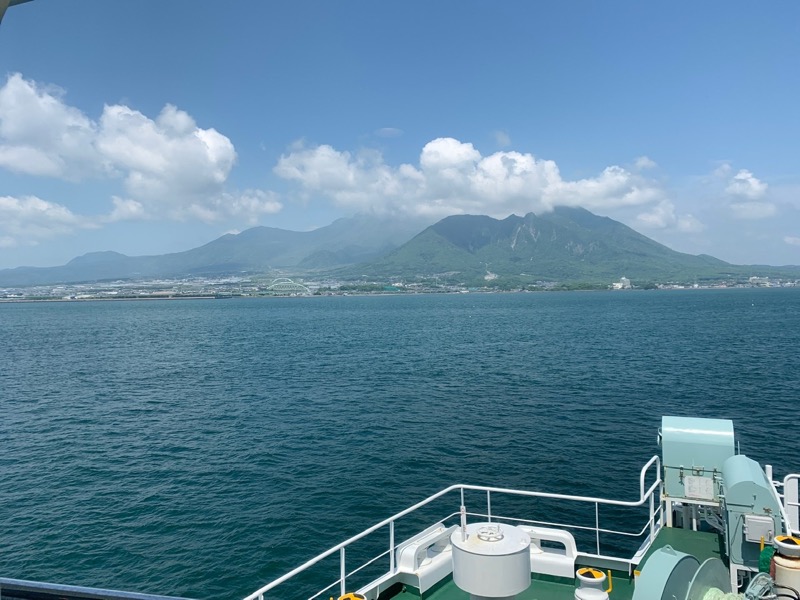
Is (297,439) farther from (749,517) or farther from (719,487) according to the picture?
(749,517)

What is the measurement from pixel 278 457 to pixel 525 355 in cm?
4202

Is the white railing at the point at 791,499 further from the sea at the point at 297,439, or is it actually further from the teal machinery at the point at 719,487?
the sea at the point at 297,439

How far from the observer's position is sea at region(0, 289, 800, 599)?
729 inches

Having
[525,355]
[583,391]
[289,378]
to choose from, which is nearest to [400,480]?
[583,391]

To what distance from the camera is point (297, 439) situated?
3070cm

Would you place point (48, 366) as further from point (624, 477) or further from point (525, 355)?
point (624, 477)

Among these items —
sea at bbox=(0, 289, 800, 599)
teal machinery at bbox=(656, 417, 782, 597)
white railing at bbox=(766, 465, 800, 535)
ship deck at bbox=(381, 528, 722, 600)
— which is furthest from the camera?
sea at bbox=(0, 289, 800, 599)

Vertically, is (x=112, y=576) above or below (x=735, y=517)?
below

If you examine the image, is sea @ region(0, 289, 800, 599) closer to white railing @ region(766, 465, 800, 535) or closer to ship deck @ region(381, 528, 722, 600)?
ship deck @ region(381, 528, 722, 600)

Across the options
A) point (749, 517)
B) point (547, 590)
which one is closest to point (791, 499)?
point (749, 517)

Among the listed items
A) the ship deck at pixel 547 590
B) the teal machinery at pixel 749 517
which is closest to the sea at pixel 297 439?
the ship deck at pixel 547 590

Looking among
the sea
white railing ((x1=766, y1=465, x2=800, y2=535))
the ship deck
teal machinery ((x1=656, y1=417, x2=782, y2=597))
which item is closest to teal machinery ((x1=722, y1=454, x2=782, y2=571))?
teal machinery ((x1=656, y1=417, x2=782, y2=597))

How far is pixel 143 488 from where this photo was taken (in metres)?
23.7

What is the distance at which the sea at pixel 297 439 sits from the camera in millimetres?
18516
